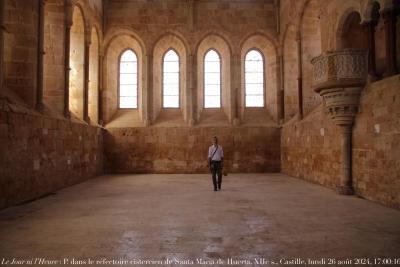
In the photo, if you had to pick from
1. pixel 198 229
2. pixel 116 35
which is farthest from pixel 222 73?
pixel 198 229

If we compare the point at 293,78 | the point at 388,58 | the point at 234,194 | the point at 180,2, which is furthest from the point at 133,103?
the point at 388,58

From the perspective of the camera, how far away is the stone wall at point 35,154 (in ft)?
24.3

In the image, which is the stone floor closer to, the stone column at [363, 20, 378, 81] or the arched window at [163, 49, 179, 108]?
the stone column at [363, 20, 378, 81]

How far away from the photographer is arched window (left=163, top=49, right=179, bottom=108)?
16391mm

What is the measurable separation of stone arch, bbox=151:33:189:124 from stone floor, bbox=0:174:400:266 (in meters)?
7.98

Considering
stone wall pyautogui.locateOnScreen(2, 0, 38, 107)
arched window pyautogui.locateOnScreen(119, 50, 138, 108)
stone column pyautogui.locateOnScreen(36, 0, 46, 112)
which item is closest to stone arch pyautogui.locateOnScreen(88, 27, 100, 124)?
arched window pyautogui.locateOnScreen(119, 50, 138, 108)

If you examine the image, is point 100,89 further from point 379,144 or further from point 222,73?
point 379,144

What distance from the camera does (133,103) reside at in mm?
16406

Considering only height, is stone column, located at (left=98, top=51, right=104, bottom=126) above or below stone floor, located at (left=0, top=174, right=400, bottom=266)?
above

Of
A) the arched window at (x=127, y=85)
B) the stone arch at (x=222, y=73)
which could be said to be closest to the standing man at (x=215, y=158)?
the stone arch at (x=222, y=73)

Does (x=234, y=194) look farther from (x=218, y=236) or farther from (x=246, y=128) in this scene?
(x=246, y=128)

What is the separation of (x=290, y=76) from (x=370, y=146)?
801 centimetres

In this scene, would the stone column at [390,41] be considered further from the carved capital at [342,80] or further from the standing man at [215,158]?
the standing man at [215,158]

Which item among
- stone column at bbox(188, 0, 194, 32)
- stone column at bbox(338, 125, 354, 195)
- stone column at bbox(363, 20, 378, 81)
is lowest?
stone column at bbox(338, 125, 354, 195)
